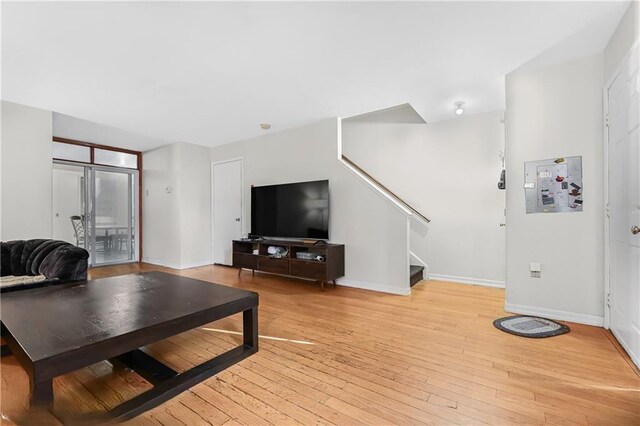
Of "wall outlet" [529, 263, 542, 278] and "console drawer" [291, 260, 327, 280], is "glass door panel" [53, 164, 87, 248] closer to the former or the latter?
"console drawer" [291, 260, 327, 280]

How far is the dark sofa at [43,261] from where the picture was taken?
8.02 feet

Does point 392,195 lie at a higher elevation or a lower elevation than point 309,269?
higher

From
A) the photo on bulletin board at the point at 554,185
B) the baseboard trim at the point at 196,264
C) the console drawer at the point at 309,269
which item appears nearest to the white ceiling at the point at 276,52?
the photo on bulletin board at the point at 554,185

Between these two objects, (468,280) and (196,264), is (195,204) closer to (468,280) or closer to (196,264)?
(196,264)

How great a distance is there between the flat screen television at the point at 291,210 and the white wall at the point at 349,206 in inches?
8.7

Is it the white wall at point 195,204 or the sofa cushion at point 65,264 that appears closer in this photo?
the sofa cushion at point 65,264

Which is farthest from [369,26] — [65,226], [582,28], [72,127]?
[65,226]

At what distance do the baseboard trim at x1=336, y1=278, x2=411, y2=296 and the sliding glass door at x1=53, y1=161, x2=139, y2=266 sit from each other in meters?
4.70

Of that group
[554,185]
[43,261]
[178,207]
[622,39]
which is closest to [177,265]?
[178,207]

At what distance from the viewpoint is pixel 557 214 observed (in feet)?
8.80

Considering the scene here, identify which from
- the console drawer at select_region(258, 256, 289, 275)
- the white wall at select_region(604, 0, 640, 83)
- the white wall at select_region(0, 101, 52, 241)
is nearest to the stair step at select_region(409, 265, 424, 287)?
the console drawer at select_region(258, 256, 289, 275)

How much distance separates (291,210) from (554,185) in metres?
3.06

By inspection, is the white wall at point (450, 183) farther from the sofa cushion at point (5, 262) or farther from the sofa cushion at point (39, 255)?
the sofa cushion at point (5, 262)

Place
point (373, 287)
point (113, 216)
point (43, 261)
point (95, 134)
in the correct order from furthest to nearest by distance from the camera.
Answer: point (113, 216), point (95, 134), point (373, 287), point (43, 261)
